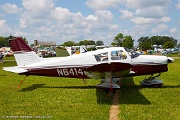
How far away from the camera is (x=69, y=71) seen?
10.7 meters

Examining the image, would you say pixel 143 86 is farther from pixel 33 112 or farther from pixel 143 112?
pixel 33 112

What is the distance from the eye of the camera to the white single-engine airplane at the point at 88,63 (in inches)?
393

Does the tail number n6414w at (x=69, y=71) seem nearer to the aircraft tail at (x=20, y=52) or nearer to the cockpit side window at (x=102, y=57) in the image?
the cockpit side window at (x=102, y=57)

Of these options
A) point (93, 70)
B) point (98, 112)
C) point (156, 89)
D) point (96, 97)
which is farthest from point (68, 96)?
point (156, 89)

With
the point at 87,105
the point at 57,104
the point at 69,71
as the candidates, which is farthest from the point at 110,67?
the point at 69,71

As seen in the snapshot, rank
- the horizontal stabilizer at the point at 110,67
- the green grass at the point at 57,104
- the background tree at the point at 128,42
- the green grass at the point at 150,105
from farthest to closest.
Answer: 1. the background tree at the point at 128,42
2. the horizontal stabilizer at the point at 110,67
3. the green grass at the point at 57,104
4. the green grass at the point at 150,105

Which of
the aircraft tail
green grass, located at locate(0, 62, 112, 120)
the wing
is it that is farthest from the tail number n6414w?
the wing

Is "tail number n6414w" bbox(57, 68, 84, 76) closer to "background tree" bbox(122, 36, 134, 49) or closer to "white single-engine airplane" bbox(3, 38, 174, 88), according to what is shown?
"white single-engine airplane" bbox(3, 38, 174, 88)

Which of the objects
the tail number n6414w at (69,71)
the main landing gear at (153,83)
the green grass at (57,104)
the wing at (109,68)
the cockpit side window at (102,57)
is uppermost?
the cockpit side window at (102,57)

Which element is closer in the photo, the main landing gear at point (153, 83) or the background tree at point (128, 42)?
the main landing gear at point (153, 83)

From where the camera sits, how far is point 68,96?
30.3 feet

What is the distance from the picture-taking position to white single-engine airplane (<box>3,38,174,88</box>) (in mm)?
9984

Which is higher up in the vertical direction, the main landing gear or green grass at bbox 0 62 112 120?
the main landing gear

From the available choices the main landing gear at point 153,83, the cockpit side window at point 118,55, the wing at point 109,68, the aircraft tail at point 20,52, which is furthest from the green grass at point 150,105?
the aircraft tail at point 20,52
